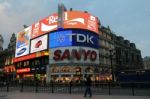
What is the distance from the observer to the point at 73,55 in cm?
7544

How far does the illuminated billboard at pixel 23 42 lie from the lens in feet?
304

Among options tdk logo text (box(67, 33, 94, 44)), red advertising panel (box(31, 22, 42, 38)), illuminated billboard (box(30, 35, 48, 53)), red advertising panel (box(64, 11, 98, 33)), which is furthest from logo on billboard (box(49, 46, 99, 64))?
red advertising panel (box(31, 22, 42, 38))

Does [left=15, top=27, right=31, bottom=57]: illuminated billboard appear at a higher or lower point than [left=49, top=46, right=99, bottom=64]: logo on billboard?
higher

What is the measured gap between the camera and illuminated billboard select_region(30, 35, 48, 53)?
8124 centimetres

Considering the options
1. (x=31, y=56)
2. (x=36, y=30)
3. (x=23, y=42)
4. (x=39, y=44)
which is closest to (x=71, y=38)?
(x=39, y=44)

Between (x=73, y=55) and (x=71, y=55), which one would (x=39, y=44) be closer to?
(x=71, y=55)

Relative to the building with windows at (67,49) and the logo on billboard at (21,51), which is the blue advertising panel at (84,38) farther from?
the logo on billboard at (21,51)

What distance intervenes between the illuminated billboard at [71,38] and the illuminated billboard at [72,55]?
122 centimetres

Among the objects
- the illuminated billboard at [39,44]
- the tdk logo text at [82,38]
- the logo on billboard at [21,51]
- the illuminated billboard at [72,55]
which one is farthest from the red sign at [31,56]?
the tdk logo text at [82,38]

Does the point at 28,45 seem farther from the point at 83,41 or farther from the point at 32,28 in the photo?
the point at 83,41

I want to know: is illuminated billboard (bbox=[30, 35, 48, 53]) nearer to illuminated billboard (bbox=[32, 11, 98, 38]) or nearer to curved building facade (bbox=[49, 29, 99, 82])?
illuminated billboard (bbox=[32, 11, 98, 38])

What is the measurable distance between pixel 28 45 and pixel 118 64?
35647 mm

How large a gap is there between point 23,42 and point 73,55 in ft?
91.3

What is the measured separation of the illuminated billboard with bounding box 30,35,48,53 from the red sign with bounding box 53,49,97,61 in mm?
5889
